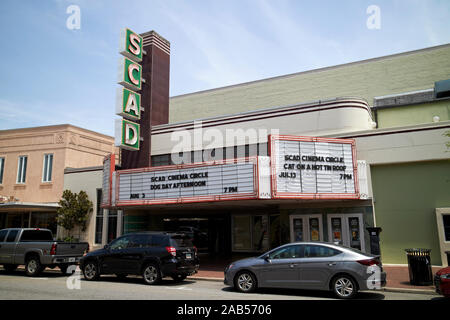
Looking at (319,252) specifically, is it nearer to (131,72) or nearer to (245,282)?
(245,282)

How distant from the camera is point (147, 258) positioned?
12781 mm

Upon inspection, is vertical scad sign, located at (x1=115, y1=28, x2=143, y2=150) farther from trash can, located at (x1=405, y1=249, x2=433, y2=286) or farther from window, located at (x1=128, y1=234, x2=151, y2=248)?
trash can, located at (x1=405, y1=249, x2=433, y2=286)

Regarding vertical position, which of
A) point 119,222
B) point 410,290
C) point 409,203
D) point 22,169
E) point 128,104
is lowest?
point 410,290

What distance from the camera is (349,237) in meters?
17.2

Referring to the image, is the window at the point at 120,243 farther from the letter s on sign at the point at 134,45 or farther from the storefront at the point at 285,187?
the letter s on sign at the point at 134,45

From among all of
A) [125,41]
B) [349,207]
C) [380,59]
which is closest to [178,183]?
[349,207]

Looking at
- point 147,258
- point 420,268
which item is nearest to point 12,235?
point 147,258

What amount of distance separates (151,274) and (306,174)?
734 centimetres

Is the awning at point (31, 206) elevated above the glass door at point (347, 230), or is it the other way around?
the awning at point (31, 206)

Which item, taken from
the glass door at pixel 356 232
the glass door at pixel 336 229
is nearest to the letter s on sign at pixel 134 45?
the glass door at pixel 336 229

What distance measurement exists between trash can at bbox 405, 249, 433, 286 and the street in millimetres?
984

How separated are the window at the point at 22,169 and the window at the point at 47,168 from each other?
187 centimetres

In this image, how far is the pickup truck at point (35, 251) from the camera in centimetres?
1466

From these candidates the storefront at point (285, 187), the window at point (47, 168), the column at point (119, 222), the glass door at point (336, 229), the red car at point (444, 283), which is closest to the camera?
the red car at point (444, 283)
